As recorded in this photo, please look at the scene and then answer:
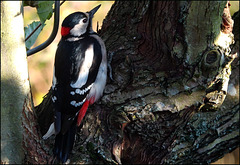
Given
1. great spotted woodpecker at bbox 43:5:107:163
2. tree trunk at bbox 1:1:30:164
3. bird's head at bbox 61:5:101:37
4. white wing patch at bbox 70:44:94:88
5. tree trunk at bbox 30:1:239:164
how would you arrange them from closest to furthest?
tree trunk at bbox 1:1:30:164 → tree trunk at bbox 30:1:239:164 → great spotted woodpecker at bbox 43:5:107:163 → white wing patch at bbox 70:44:94:88 → bird's head at bbox 61:5:101:37

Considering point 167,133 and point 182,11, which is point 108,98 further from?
point 182,11

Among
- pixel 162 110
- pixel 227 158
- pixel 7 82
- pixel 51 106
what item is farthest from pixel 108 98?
pixel 227 158

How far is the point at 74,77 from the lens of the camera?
2111 mm

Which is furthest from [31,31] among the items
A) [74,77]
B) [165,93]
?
[165,93]

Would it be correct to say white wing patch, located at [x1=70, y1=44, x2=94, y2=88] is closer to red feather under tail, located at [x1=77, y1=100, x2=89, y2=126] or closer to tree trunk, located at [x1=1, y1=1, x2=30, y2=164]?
red feather under tail, located at [x1=77, y1=100, x2=89, y2=126]

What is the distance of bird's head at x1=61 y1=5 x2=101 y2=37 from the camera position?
Result: 2287 mm

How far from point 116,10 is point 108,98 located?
667mm

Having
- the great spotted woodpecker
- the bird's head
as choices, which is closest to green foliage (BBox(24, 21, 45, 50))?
the great spotted woodpecker

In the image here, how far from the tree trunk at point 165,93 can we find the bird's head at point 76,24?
0.42 meters

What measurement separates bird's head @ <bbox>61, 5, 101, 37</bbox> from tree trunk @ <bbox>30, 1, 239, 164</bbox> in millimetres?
419

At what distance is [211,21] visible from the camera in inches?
66.4

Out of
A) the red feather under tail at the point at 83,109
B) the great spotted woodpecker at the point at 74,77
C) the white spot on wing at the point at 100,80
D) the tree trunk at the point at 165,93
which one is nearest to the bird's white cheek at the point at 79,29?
the great spotted woodpecker at the point at 74,77

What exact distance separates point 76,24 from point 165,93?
86cm

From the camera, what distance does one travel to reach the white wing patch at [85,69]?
6.93 feet
